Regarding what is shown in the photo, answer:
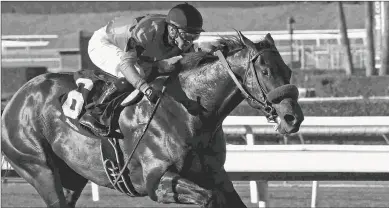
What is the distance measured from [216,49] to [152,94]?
1.30 ft

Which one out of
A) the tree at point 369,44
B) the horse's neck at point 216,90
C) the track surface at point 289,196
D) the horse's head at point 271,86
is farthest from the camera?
the tree at point 369,44

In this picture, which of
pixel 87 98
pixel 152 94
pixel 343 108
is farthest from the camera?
pixel 343 108

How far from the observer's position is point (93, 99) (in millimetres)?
5648

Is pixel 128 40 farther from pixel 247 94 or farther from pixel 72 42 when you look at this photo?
pixel 72 42

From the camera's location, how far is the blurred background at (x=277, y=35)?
21266 millimetres

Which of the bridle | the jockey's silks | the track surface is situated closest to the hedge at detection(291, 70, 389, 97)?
the track surface

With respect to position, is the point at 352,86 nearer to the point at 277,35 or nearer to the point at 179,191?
the point at 179,191

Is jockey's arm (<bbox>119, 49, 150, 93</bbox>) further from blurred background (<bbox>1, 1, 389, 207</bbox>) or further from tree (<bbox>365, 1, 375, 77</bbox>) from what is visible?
tree (<bbox>365, 1, 375, 77</bbox>)

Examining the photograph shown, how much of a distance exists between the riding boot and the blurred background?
7665 mm

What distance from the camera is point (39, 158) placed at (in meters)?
5.94

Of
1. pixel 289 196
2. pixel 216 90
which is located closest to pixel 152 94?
pixel 216 90

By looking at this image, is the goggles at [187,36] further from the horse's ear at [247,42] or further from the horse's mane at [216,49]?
the horse's ear at [247,42]

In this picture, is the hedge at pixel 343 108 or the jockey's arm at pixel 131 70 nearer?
the jockey's arm at pixel 131 70

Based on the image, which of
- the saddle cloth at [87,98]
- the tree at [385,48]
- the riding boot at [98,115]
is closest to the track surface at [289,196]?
the saddle cloth at [87,98]
